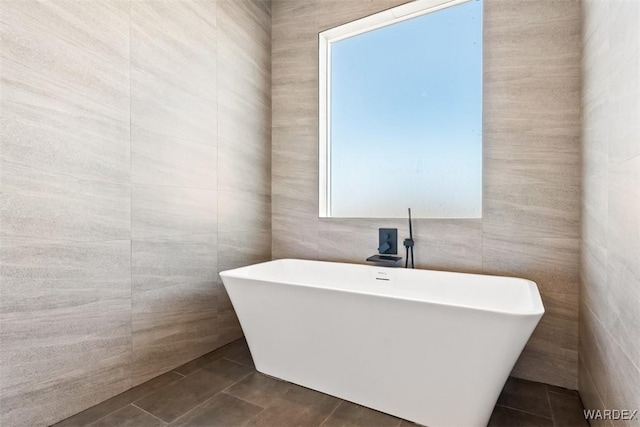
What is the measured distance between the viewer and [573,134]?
68.1 inches

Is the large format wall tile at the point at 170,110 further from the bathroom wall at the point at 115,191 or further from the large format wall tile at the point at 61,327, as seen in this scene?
the large format wall tile at the point at 61,327

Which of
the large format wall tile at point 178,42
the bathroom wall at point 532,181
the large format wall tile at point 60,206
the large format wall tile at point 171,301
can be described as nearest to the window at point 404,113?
the bathroom wall at point 532,181

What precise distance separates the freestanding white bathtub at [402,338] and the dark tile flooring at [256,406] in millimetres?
88

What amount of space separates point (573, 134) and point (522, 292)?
2.94 ft

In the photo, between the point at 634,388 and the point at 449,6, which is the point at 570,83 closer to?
the point at 449,6

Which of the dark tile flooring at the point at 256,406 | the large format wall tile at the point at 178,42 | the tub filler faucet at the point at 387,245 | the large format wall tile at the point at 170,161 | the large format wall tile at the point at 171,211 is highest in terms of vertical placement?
the large format wall tile at the point at 178,42

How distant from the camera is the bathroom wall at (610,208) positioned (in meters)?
1.03

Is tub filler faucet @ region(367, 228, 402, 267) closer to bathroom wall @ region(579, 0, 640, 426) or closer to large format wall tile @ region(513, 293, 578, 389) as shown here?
large format wall tile @ region(513, 293, 578, 389)

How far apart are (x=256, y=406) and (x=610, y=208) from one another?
5.70 ft

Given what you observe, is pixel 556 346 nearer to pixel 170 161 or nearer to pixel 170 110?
pixel 170 161

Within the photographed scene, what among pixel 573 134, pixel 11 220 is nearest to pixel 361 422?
pixel 11 220

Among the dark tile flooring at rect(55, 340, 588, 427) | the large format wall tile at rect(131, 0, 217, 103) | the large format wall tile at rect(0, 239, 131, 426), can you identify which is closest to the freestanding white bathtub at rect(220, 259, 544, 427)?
the dark tile flooring at rect(55, 340, 588, 427)

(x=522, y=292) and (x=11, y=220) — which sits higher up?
(x=11, y=220)

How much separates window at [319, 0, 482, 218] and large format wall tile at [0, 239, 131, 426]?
149 cm
